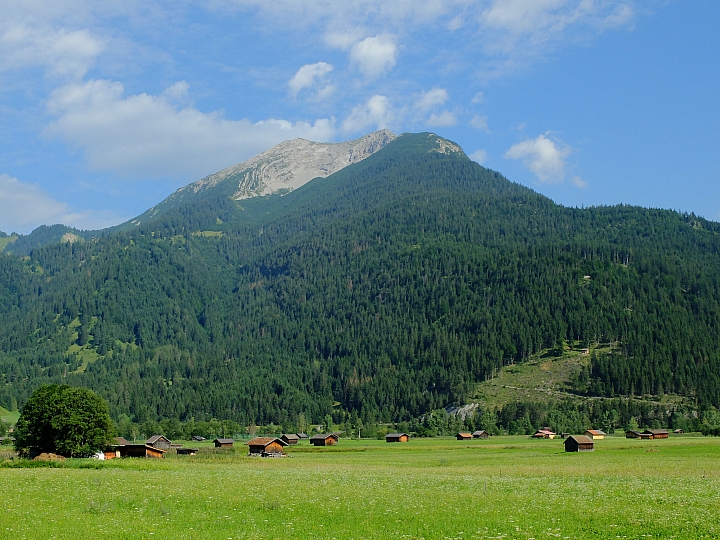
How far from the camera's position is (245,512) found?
34.8 m

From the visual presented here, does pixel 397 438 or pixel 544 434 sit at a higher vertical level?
pixel 544 434

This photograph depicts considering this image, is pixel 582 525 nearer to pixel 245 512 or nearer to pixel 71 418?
pixel 245 512

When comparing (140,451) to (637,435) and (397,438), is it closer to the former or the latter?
(397,438)

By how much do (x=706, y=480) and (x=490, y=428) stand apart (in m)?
130

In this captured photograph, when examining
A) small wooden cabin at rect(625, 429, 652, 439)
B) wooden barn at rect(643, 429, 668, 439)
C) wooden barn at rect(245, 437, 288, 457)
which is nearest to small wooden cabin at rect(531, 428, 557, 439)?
small wooden cabin at rect(625, 429, 652, 439)

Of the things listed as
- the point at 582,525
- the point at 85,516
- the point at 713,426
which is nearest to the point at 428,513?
the point at 582,525

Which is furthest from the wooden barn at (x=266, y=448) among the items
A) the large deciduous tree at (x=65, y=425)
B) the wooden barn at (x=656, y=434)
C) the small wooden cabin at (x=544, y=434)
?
the wooden barn at (x=656, y=434)

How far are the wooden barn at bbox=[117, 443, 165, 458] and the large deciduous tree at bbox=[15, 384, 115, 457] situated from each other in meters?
5.76

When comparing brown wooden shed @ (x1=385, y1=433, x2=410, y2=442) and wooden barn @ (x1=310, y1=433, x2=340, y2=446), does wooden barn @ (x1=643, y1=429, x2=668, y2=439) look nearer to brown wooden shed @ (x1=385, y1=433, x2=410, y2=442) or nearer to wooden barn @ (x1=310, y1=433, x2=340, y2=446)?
brown wooden shed @ (x1=385, y1=433, x2=410, y2=442)

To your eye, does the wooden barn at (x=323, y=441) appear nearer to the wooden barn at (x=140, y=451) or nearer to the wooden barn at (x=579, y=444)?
the wooden barn at (x=140, y=451)

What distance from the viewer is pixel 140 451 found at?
335 feet

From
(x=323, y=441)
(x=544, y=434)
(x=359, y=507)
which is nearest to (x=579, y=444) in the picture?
(x=544, y=434)

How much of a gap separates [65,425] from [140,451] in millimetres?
13792

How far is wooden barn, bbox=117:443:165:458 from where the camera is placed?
101750 millimetres
